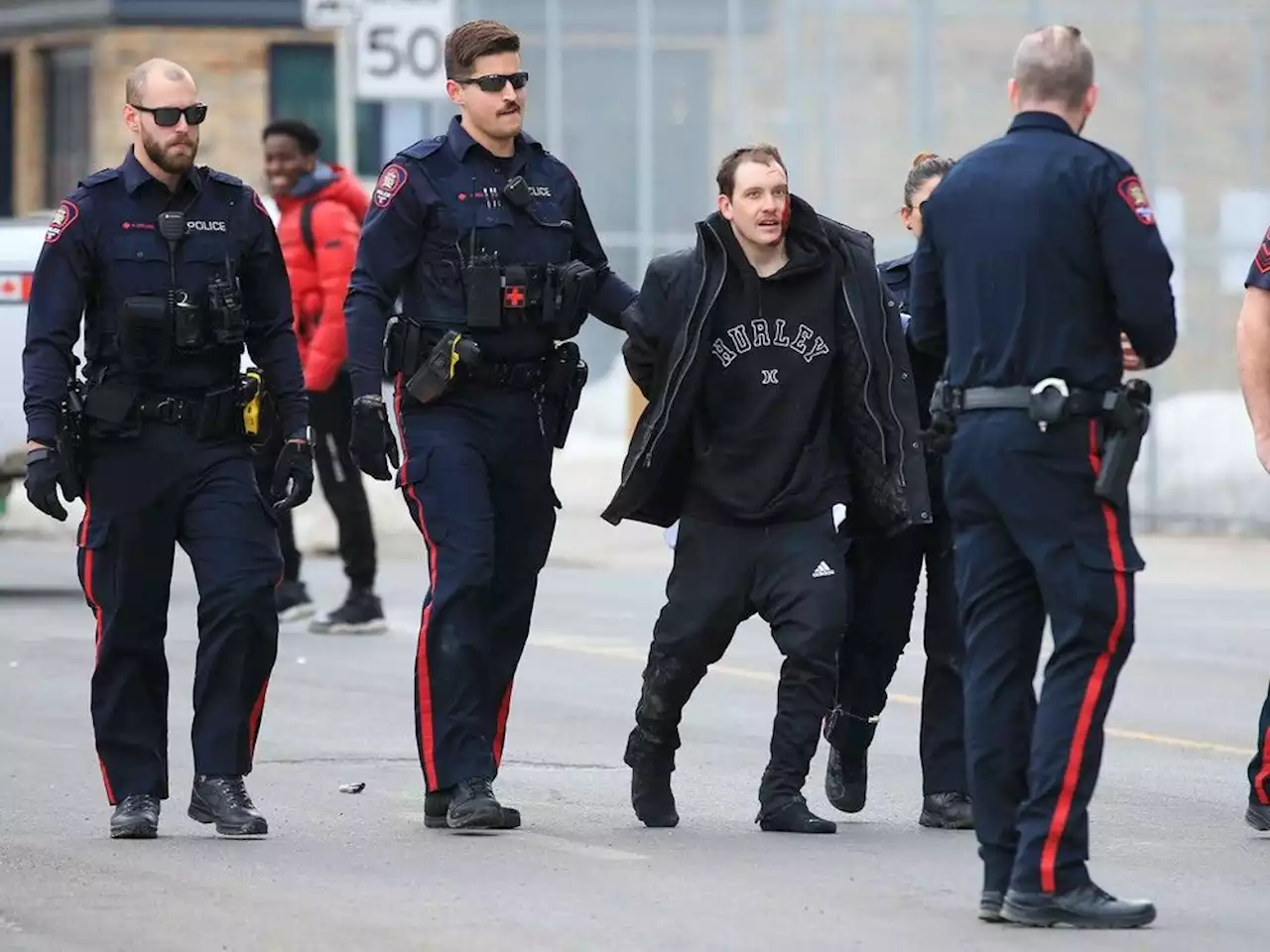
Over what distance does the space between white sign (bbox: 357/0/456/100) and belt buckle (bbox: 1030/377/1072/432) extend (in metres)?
11.9

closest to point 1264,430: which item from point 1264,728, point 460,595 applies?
point 1264,728

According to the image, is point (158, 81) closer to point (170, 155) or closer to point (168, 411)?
point (170, 155)

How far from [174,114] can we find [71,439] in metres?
0.89

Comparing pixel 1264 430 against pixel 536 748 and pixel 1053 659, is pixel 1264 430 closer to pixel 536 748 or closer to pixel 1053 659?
pixel 1053 659

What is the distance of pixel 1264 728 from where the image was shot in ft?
27.8

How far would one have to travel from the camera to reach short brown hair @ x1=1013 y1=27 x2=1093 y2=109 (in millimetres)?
6832

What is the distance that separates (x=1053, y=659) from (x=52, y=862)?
266cm

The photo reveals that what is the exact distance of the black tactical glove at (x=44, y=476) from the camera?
8.17m

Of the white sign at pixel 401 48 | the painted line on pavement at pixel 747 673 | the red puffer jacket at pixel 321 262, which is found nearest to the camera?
the painted line on pavement at pixel 747 673

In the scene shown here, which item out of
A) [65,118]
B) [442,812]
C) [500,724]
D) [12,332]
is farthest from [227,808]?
[65,118]

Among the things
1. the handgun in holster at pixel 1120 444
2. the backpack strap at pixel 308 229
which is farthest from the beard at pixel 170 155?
the backpack strap at pixel 308 229

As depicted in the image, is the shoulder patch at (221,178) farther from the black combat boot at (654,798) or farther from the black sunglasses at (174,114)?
the black combat boot at (654,798)

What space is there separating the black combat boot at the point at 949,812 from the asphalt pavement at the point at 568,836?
68mm

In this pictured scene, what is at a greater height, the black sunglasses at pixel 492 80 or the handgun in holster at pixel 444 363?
the black sunglasses at pixel 492 80
